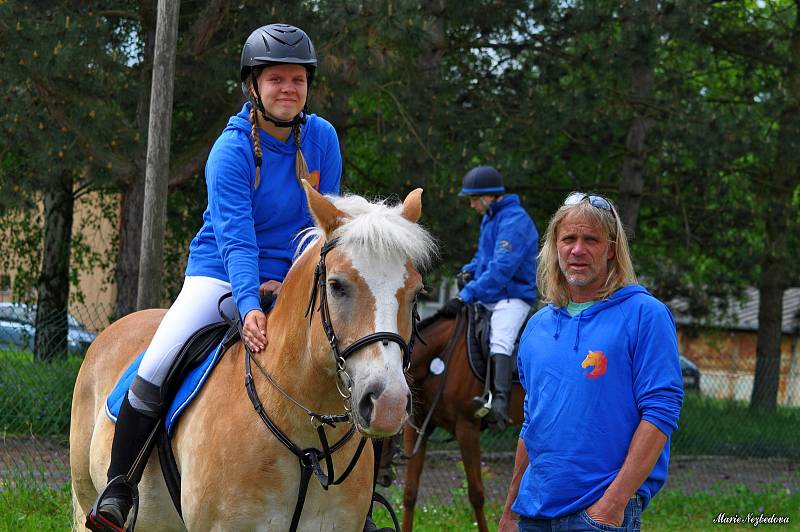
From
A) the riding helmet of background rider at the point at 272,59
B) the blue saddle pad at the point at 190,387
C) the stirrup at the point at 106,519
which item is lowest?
the stirrup at the point at 106,519

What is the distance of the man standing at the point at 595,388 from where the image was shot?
3.08 meters

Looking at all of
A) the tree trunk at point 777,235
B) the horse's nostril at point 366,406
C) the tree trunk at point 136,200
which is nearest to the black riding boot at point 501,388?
the tree trunk at point 136,200

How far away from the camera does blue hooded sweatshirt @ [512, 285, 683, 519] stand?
3.11 meters

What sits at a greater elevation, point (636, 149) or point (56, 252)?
point (636, 149)

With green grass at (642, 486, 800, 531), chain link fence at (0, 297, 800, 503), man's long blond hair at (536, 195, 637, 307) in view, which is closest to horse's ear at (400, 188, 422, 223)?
man's long blond hair at (536, 195, 637, 307)

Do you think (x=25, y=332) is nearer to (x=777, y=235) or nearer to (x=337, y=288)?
(x=337, y=288)

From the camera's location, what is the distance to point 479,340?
339 inches

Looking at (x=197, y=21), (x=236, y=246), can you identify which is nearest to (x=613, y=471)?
(x=236, y=246)

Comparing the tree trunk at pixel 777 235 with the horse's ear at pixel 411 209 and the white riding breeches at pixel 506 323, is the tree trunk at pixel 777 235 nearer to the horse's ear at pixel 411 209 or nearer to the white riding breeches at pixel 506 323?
the white riding breeches at pixel 506 323

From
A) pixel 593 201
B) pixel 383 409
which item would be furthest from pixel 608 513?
pixel 593 201

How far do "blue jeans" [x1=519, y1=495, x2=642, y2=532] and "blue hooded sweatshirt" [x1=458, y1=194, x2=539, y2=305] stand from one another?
5.23 metres

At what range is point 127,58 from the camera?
983cm

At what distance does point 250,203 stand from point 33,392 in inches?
207

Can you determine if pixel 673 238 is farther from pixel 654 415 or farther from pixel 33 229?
pixel 654 415
